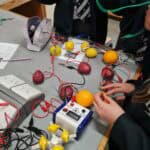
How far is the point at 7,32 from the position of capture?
1.37 meters

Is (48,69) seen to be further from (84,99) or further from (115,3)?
(115,3)

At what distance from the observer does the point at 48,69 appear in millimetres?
1110

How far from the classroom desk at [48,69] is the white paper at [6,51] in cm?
2

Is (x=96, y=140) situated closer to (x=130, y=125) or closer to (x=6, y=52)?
(x=130, y=125)

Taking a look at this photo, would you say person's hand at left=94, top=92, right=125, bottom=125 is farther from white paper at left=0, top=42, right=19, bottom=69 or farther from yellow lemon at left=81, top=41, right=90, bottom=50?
white paper at left=0, top=42, right=19, bottom=69

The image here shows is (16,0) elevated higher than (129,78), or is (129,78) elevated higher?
(16,0)

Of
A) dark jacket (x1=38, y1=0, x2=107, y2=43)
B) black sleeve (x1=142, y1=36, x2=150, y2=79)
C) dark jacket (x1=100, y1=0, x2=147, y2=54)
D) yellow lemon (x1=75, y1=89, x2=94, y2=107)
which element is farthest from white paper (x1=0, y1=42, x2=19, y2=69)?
black sleeve (x1=142, y1=36, x2=150, y2=79)

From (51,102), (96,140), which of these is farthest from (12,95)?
(96,140)

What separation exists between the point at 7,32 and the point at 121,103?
2.70ft

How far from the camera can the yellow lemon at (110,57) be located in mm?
1139

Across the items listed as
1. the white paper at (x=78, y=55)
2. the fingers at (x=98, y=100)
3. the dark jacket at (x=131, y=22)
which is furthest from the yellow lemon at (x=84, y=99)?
the dark jacket at (x=131, y=22)

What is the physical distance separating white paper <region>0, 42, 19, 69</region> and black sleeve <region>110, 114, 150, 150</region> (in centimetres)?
64

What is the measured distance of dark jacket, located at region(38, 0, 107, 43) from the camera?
132 cm

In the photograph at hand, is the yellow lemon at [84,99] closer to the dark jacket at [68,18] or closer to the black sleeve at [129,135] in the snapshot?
the black sleeve at [129,135]
